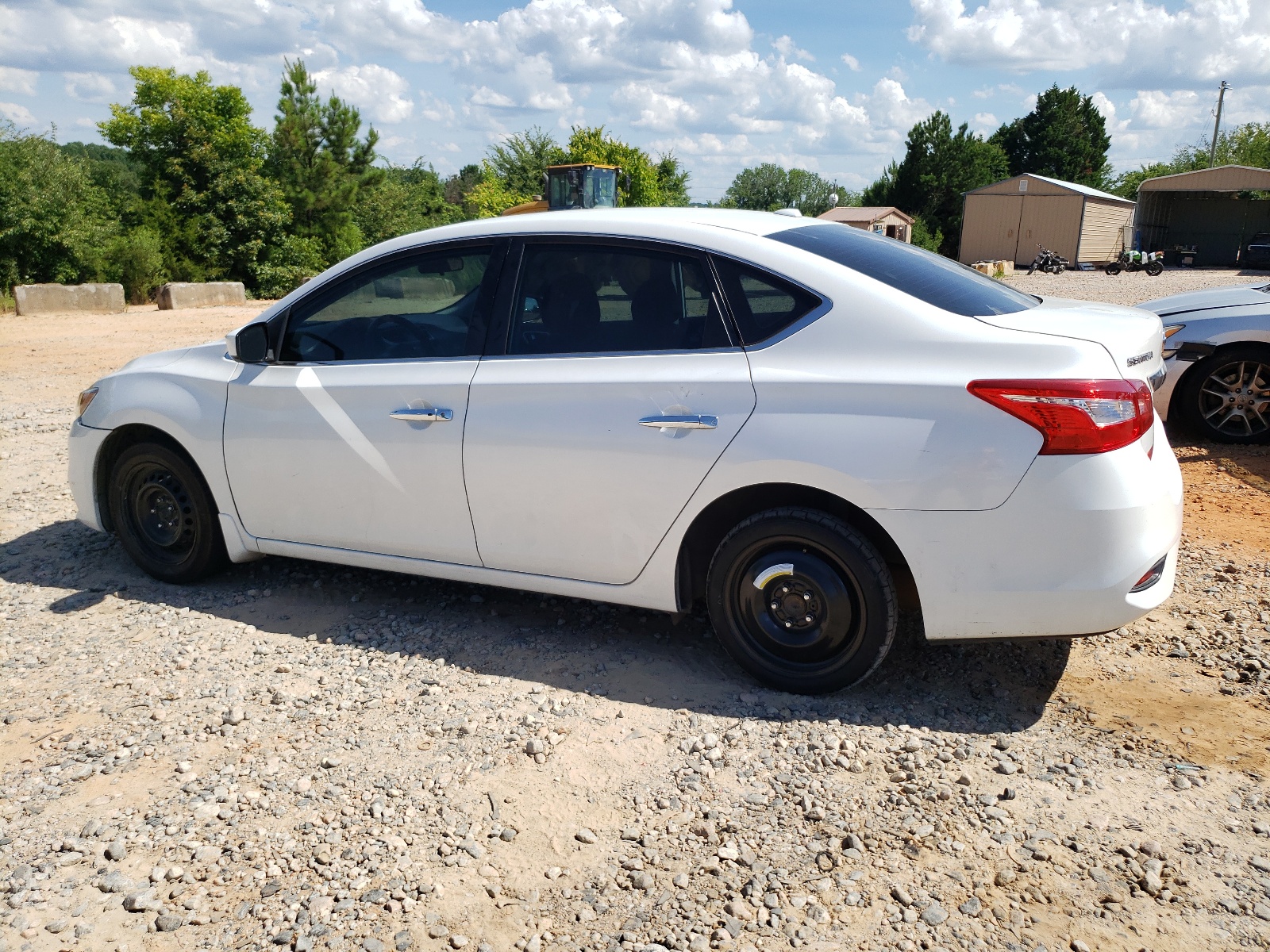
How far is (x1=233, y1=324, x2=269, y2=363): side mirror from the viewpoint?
4.54 meters

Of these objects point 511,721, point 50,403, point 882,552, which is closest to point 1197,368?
point 882,552

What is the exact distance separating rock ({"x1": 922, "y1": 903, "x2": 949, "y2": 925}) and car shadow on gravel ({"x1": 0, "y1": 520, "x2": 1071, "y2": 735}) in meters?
0.99

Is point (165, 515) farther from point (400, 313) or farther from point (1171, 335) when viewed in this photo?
point (1171, 335)

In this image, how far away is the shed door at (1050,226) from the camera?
43812mm

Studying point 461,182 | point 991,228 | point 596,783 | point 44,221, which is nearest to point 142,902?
point 596,783

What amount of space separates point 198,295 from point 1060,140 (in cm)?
7228

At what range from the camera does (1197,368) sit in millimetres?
7328

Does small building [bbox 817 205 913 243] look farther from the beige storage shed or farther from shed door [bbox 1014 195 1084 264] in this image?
shed door [bbox 1014 195 1084 264]

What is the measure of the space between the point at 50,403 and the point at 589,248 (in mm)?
→ 9046

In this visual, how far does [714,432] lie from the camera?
3545mm

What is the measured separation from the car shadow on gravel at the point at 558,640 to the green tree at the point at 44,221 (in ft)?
82.9

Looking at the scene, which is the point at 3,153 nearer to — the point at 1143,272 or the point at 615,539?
the point at 615,539

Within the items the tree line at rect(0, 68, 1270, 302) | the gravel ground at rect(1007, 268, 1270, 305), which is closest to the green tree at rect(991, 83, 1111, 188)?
the tree line at rect(0, 68, 1270, 302)

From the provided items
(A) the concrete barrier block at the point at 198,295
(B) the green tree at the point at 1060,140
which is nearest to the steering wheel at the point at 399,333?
(A) the concrete barrier block at the point at 198,295
